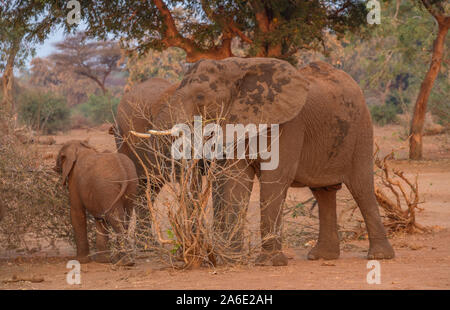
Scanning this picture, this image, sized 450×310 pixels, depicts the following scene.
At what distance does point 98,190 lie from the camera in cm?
682

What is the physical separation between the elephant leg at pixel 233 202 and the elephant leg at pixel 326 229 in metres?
1.22

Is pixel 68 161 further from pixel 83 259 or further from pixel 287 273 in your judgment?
pixel 287 273

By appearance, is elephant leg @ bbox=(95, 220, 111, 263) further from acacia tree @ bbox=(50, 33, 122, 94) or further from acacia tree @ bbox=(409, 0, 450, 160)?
acacia tree @ bbox=(50, 33, 122, 94)

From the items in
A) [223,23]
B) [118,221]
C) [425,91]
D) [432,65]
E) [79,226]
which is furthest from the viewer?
[425,91]

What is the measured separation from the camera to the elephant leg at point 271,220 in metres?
6.18

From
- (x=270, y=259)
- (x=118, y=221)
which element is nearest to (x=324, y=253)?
(x=270, y=259)

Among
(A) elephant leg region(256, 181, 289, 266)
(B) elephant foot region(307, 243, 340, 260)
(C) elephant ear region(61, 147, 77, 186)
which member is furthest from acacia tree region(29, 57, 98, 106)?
(A) elephant leg region(256, 181, 289, 266)

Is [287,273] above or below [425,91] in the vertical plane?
below

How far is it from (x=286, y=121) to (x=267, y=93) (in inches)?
12.1

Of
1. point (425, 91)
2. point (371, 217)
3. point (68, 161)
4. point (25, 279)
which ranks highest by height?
point (425, 91)

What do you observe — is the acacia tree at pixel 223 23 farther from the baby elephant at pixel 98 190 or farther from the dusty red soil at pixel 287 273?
the baby elephant at pixel 98 190

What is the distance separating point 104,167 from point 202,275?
1.84 meters

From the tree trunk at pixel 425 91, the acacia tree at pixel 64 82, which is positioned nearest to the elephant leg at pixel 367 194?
the tree trunk at pixel 425 91

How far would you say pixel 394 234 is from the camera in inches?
332
